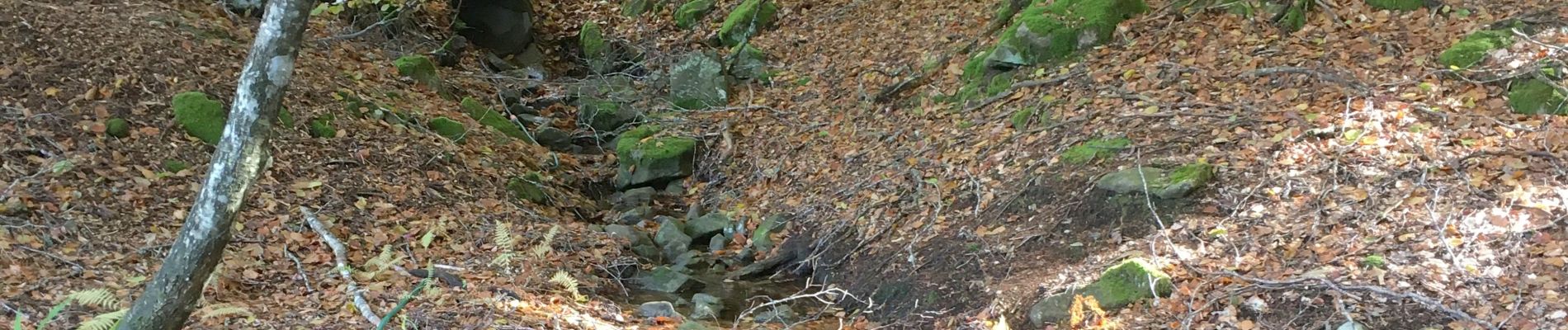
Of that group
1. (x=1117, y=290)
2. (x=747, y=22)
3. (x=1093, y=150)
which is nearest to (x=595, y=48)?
(x=747, y=22)

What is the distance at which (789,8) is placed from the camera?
13.2m

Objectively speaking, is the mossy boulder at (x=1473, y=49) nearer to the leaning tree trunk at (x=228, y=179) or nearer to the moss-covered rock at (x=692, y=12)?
the leaning tree trunk at (x=228, y=179)

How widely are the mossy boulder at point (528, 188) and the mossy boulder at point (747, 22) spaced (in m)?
4.33

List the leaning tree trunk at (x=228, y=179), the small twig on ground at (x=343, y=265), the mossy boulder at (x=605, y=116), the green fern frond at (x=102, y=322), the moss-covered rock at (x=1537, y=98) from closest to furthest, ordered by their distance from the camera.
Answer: the leaning tree trunk at (x=228, y=179) < the green fern frond at (x=102, y=322) < the small twig on ground at (x=343, y=265) < the moss-covered rock at (x=1537, y=98) < the mossy boulder at (x=605, y=116)

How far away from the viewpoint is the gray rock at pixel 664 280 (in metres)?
7.41

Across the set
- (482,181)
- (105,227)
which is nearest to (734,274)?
(482,181)

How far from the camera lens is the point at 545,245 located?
24.4 feet

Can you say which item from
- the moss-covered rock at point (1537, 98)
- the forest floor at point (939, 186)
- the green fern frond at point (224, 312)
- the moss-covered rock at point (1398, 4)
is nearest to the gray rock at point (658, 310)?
the forest floor at point (939, 186)

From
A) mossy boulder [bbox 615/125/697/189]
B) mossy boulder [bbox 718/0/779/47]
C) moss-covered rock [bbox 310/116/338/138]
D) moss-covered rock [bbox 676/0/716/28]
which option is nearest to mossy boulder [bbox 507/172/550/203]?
mossy boulder [bbox 615/125/697/189]

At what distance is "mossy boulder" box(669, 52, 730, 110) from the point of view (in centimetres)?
1132

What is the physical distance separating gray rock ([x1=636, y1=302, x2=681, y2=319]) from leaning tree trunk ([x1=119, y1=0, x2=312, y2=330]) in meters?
2.91

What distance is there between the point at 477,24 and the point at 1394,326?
1105 centimetres

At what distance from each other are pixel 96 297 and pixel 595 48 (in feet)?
28.2

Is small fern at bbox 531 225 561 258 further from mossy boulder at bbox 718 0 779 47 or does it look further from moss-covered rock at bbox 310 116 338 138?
mossy boulder at bbox 718 0 779 47
